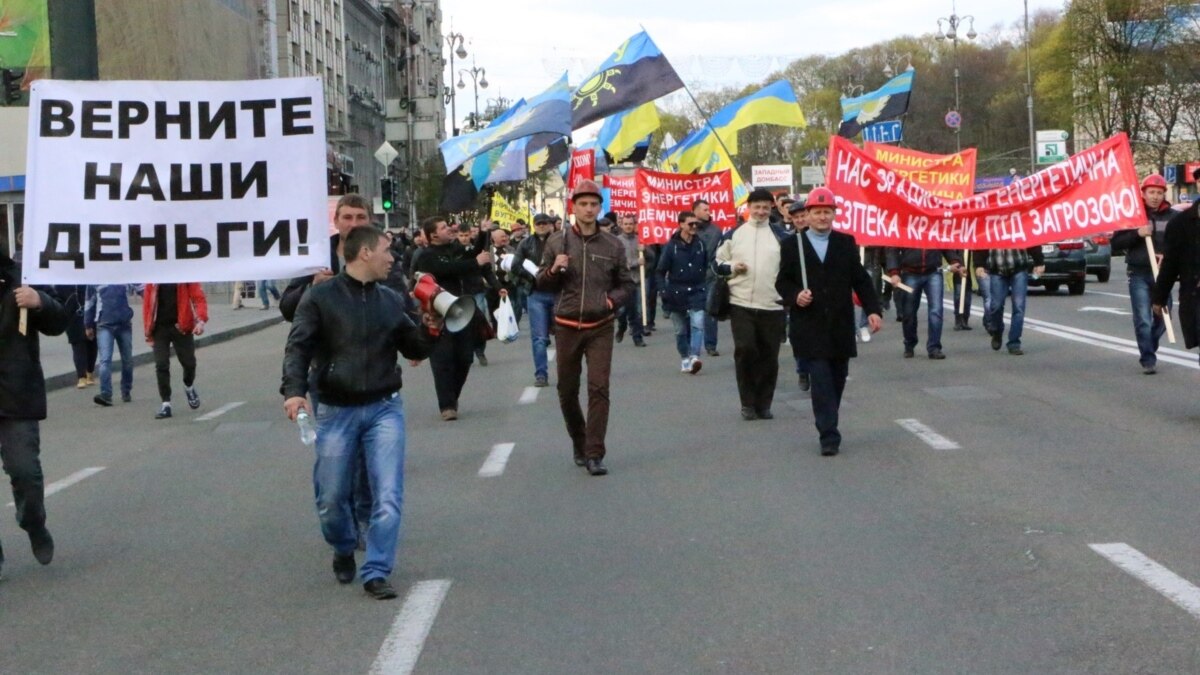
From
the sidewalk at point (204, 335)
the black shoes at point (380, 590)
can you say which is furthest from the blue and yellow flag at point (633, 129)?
the black shoes at point (380, 590)

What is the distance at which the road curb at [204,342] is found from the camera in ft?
64.4

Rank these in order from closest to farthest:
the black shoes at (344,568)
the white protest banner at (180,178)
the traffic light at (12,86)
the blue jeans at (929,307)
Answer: the black shoes at (344,568)
the white protest banner at (180,178)
the blue jeans at (929,307)
the traffic light at (12,86)

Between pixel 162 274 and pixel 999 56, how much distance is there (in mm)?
103548

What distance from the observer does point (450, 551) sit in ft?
26.0

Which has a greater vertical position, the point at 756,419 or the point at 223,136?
the point at 223,136

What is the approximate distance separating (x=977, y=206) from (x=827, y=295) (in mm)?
6395

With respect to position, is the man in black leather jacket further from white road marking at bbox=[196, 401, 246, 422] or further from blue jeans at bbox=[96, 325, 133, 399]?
blue jeans at bbox=[96, 325, 133, 399]

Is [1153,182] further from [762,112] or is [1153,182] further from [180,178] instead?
[762,112]

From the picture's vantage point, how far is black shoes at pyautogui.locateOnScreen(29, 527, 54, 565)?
7.88 metres

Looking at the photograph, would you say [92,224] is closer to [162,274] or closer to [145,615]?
[162,274]

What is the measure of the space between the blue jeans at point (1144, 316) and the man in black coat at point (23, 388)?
34.2ft

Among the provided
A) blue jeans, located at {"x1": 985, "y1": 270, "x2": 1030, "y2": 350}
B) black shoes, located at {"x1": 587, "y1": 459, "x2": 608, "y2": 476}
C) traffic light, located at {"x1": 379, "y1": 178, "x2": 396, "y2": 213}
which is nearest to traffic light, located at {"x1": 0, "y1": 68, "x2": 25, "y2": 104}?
traffic light, located at {"x1": 379, "y1": 178, "x2": 396, "y2": 213}

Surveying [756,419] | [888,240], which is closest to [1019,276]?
[888,240]

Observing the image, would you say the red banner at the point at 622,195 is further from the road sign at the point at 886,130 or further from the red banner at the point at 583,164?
the road sign at the point at 886,130
